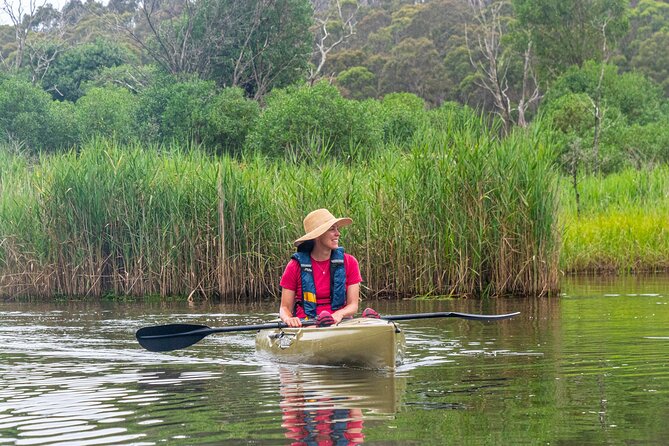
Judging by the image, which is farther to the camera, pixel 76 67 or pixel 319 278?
pixel 76 67

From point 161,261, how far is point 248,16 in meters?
18.4

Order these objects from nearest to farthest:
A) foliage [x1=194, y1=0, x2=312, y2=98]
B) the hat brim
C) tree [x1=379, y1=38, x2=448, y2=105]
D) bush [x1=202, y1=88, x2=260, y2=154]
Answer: the hat brim, bush [x1=202, y1=88, x2=260, y2=154], foliage [x1=194, y1=0, x2=312, y2=98], tree [x1=379, y1=38, x2=448, y2=105]

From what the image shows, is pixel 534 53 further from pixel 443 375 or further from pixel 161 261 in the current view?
pixel 443 375

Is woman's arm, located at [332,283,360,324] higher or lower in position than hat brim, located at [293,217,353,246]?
lower

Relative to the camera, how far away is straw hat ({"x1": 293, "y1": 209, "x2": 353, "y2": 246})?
834cm

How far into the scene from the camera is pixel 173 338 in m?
9.04

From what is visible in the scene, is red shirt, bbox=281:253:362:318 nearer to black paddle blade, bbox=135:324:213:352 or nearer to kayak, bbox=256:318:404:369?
kayak, bbox=256:318:404:369

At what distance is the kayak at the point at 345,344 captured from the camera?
25.6 ft

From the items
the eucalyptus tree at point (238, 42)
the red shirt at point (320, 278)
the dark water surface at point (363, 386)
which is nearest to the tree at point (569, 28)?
the eucalyptus tree at point (238, 42)

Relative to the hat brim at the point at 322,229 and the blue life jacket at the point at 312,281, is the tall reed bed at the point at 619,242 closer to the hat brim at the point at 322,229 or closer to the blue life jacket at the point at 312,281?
the blue life jacket at the point at 312,281

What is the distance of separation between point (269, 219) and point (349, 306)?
5.76 m

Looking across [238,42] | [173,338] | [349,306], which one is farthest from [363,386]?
[238,42]

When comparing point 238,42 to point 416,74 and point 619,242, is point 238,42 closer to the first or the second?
point 619,242

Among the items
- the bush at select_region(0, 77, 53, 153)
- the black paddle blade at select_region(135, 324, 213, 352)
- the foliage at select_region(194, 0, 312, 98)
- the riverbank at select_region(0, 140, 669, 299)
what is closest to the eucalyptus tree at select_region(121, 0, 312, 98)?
the foliage at select_region(194, 0, 312, 98)
